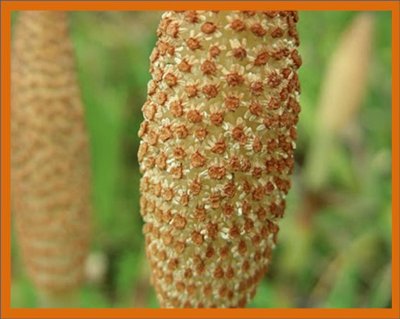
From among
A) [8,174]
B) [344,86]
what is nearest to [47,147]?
[8,174]

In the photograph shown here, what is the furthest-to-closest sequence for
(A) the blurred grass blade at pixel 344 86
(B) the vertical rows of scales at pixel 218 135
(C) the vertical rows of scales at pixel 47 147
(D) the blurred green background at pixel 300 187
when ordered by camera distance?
(D) the blurred green background at pixel 300 187, (A) the blurred grass blade at pixel 344 86, (C) the vertical rows of scales at pixel 47 147, (B) the vertical rows of scales at pixel 218 135

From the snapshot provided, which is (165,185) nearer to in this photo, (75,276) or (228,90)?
(228,90)

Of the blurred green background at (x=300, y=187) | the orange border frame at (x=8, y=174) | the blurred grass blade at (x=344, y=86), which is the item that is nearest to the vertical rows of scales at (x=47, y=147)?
the orange border frame at (x=8, y=174)

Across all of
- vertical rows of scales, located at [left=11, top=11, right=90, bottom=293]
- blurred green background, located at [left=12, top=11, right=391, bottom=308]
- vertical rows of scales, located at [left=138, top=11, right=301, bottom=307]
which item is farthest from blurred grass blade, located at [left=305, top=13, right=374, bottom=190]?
vertical rows of scales, located at [left=138, top=11, right=301, bottom=307]

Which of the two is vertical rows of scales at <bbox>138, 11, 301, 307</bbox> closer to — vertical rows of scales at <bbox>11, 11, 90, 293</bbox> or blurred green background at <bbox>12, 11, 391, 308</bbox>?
vertical rows of scales at <bbox>11, 11, 90, 293</bbox>

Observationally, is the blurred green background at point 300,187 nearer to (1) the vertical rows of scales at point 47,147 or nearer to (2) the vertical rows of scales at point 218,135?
(1) the vertical rows of scales at point 47,147
